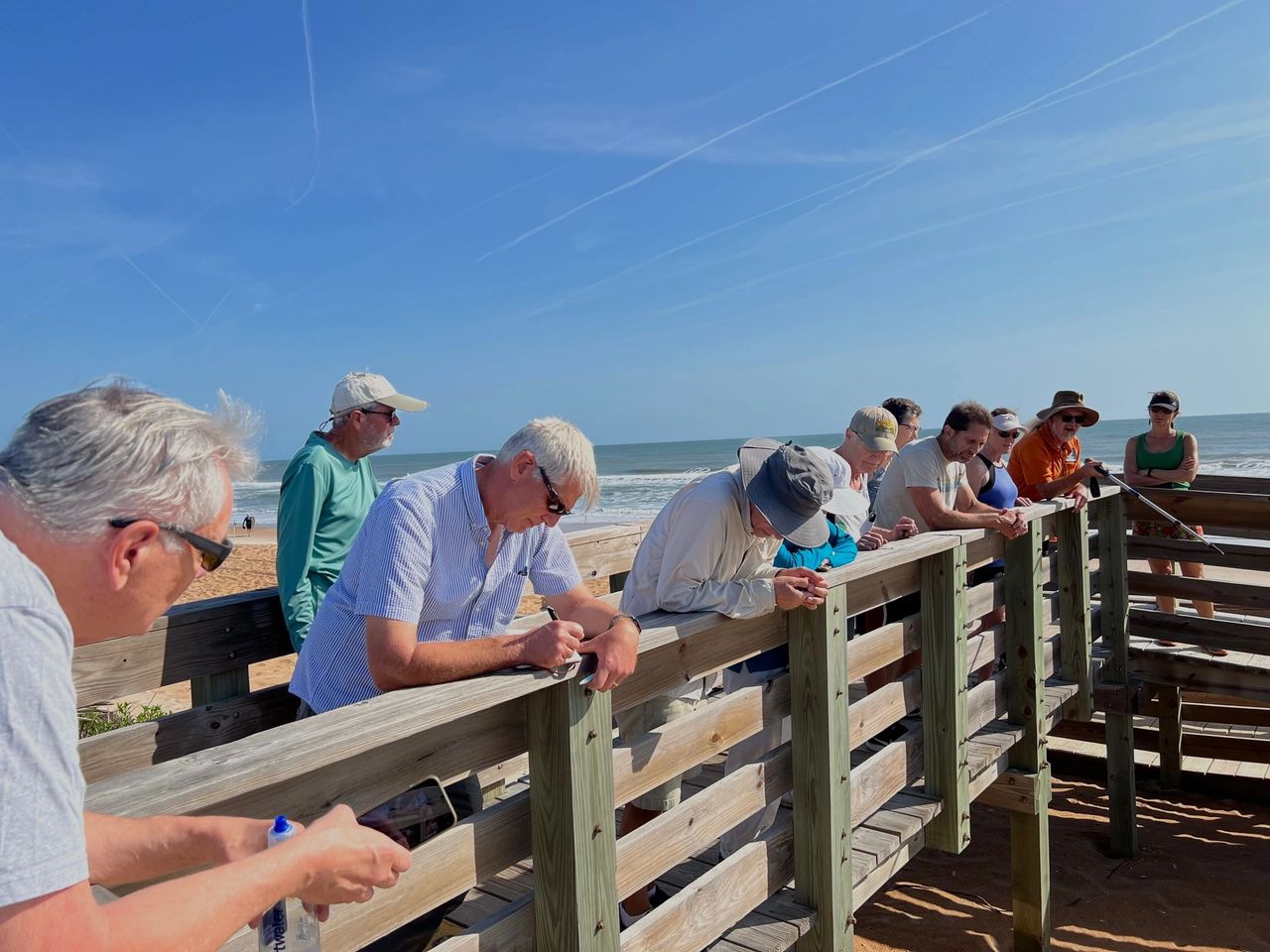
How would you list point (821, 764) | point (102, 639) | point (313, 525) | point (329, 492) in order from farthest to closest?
1. point (329, 492)
2. point (313, 525)
3. point (821, 764)
4. point (102, 639)

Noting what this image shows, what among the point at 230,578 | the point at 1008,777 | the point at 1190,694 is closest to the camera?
the point at 1008,777

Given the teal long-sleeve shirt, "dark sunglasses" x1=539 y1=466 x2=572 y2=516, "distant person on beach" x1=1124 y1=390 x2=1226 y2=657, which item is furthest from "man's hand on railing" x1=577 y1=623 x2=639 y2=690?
"distant person on beach" x1=1124 y1=390 x2=1226 y2=657

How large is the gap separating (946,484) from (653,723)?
2242 mm

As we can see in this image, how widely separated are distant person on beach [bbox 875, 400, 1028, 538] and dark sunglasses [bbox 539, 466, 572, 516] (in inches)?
97.7

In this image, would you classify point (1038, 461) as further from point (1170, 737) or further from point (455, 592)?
point (455, 592)

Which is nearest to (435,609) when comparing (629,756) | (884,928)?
(629,756)

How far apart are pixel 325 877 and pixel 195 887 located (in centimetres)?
19

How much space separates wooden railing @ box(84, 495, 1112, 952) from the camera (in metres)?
1.58

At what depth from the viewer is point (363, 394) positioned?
3.29 meters

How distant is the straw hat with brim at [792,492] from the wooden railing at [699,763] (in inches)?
6.9

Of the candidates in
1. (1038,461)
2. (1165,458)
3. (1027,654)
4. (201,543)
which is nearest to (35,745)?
(201,543)

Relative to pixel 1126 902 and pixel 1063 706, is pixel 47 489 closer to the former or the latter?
pixel 1063 706

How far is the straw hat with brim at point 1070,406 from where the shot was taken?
18.1ft

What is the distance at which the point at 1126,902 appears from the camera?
524 centimetres
